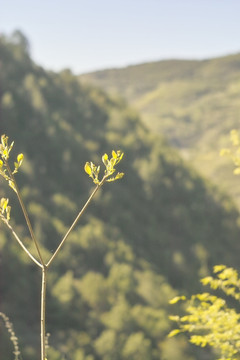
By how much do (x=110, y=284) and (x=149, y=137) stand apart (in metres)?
43.5

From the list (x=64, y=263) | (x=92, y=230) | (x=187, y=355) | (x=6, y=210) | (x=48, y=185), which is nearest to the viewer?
(x=6, y=210)

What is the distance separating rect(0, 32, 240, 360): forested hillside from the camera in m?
44.1

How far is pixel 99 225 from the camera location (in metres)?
59.5

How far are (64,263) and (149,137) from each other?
41.3 m

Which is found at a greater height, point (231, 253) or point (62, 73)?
point (62, 73)

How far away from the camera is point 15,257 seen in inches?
1818

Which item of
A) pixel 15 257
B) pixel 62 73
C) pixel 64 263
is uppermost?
pixel 62 73

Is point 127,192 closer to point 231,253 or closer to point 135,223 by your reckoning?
point 135,223

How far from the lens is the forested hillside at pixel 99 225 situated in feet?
145

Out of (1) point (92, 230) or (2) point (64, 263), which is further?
(1) point (92, 230)

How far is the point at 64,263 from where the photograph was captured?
52.8 metres

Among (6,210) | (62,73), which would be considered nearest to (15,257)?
(6,210)

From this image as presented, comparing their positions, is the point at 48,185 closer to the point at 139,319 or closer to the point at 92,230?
the point at 92,230

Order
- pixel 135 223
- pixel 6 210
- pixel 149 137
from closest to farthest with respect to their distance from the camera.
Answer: pixel 6 210
pixel 135 223
pixel 149 137
